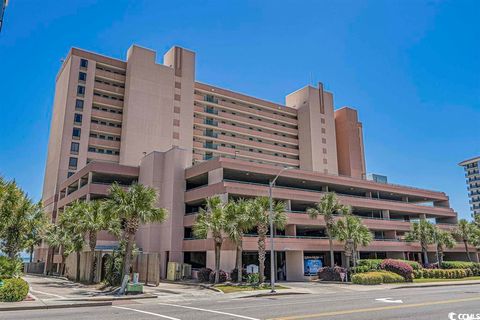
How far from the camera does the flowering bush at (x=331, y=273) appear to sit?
137 feet

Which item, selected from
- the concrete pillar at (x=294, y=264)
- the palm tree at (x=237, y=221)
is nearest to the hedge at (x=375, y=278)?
the concrete pillar at (x=294, y=264)

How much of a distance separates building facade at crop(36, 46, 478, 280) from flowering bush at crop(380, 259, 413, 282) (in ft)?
25.0

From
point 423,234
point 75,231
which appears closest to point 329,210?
point 423,234

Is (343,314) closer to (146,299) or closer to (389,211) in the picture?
(146,299)

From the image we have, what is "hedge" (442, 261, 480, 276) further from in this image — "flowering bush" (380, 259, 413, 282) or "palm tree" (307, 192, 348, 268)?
"palm tree" (307, 192, 348, 268)

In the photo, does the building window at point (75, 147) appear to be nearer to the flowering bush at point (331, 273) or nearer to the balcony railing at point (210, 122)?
the balcony railing at point (210, 122)

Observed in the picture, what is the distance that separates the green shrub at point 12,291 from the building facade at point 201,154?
1501 cm

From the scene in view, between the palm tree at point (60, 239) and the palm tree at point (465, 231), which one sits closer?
the palm tree at point (60, 239)

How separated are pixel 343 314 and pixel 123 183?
4718cm

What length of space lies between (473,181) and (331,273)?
17023 cm

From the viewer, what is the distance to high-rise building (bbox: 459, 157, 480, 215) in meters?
179

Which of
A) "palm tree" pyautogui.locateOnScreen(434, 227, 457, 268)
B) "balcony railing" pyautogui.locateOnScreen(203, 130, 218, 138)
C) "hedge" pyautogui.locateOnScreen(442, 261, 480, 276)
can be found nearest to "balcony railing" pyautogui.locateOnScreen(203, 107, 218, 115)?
"balcony railing" pyautogui.locateOnScreen(203, 130, 218, 138)

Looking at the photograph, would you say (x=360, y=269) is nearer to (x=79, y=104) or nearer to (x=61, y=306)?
(x=61, y=306)

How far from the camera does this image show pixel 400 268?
139 feet
